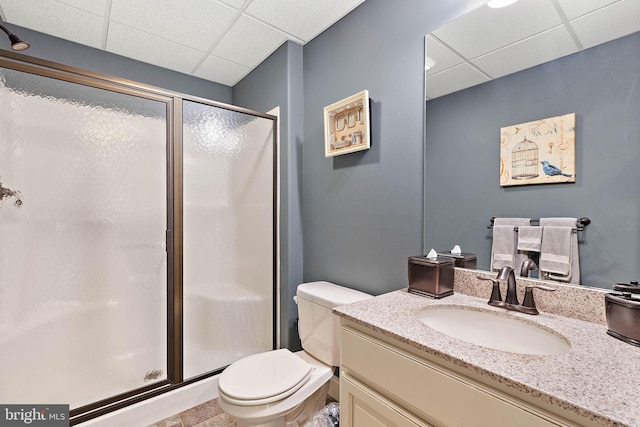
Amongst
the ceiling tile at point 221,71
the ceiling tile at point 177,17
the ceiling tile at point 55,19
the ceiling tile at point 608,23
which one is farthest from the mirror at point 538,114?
the ceiling tile at point 55,19

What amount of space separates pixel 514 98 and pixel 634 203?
51cm

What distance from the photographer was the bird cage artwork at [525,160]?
991 millimetres

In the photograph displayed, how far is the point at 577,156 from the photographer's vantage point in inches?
35.4

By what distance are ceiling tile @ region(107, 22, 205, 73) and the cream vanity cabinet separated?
2255mm

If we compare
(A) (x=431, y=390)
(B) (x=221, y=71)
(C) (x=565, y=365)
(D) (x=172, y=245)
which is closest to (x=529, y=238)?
(C) (x=565, y=365)

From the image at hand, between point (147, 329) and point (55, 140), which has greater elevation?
point (55, 140)

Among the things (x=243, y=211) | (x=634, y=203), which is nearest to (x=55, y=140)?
(x=243, y=211)

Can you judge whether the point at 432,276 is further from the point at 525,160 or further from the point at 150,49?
the point at 150,49

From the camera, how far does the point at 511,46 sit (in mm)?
1077

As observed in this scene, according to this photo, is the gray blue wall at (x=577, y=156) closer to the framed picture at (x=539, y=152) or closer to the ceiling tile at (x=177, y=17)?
the framed picture at (x=539, y=152)

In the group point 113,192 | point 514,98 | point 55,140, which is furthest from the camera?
point 113,192

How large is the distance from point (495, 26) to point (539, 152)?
0.56 m

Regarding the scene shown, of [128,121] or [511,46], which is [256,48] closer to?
[128,121]

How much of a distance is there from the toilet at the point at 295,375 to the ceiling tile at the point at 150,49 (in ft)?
6.47
